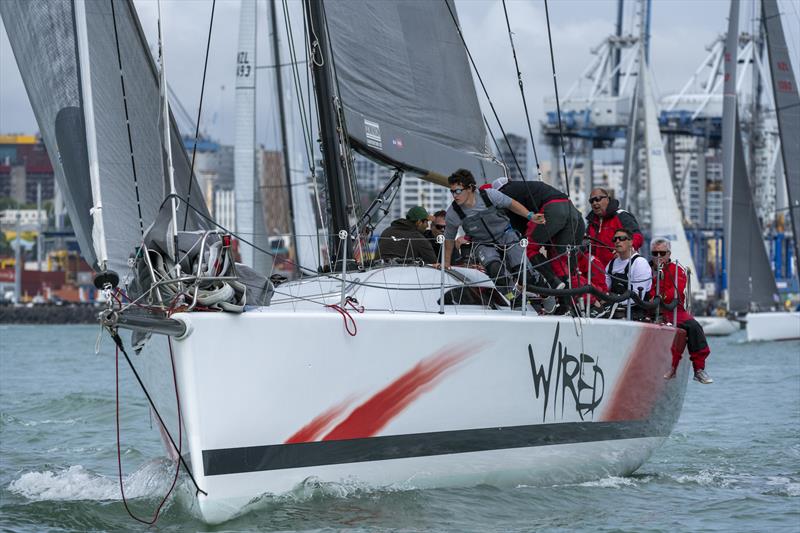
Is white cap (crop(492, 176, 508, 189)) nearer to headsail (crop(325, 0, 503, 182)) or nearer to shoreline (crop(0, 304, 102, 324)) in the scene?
headsail (crop(325, 0, 503, 182))

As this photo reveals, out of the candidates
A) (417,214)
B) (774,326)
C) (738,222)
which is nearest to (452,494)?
(417,214)

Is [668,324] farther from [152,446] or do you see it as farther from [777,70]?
[777,70]

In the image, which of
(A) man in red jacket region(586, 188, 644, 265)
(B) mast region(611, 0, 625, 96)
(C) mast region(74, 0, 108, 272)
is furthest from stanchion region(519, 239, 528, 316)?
(B) mast region(611, 0, 625, 96)

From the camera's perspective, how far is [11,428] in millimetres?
12695

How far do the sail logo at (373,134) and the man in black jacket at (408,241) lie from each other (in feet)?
1.64

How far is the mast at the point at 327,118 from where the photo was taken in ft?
27.3

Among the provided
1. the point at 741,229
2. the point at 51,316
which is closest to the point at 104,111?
the point at 741,229

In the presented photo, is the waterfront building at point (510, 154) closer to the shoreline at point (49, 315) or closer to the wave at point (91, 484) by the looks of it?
the wave at point (91, 484)

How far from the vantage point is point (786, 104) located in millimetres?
30938

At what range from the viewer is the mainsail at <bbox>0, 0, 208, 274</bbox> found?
719cm

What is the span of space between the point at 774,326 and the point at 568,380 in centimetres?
2678

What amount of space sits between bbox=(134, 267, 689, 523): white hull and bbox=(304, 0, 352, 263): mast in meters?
1.04

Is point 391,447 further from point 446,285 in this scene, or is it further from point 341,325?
A: point 446,285

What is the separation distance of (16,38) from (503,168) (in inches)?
151
